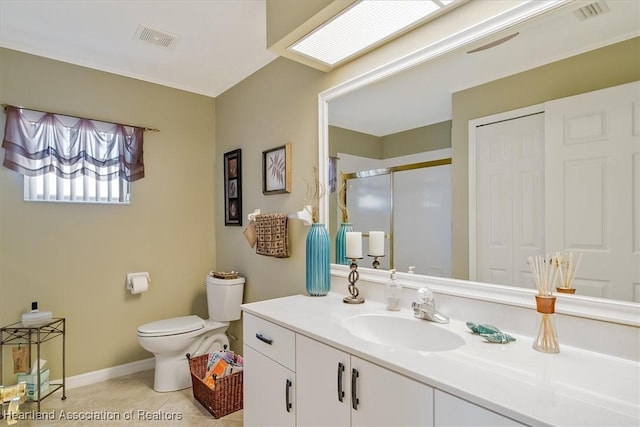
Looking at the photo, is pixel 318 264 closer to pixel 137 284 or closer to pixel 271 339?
pixel 271 339

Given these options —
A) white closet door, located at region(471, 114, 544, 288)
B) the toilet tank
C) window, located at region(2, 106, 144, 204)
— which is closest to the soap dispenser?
white closet door, located at region(471, 114, 544, 288)

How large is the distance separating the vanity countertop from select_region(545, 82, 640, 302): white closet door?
266 mm

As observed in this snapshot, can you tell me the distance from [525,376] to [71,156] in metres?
2.98

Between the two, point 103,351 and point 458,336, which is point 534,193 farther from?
point 103,351

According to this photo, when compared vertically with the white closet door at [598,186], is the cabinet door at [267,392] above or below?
below

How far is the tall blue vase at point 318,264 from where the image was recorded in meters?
1.86

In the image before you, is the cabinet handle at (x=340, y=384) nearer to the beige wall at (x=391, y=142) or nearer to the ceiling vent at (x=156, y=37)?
the beige wall at (x=391, y=142)

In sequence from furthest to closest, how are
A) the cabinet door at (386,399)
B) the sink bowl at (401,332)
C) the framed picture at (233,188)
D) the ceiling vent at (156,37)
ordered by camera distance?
the framed picture at (233,188), the ceiling vent at (156,37), the sink bowl at (401,332), the cabinet door at (386,399)

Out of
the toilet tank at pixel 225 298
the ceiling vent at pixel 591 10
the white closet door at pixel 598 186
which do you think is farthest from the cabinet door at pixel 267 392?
the ceiling vent at pixel 591 10

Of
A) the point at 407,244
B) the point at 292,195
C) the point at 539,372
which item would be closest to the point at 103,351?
the point at 292,195

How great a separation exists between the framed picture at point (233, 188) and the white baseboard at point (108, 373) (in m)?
1.35

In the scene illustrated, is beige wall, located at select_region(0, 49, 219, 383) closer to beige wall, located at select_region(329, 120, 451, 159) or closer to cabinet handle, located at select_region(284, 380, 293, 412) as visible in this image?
beige wall, located at select_region(329, 120, 451, 159)

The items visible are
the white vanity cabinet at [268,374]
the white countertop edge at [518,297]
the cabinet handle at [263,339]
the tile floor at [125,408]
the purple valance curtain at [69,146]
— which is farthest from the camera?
the purple valance curtain at [69,146]

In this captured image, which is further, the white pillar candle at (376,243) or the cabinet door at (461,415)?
the white pillar candle at (376,243)
